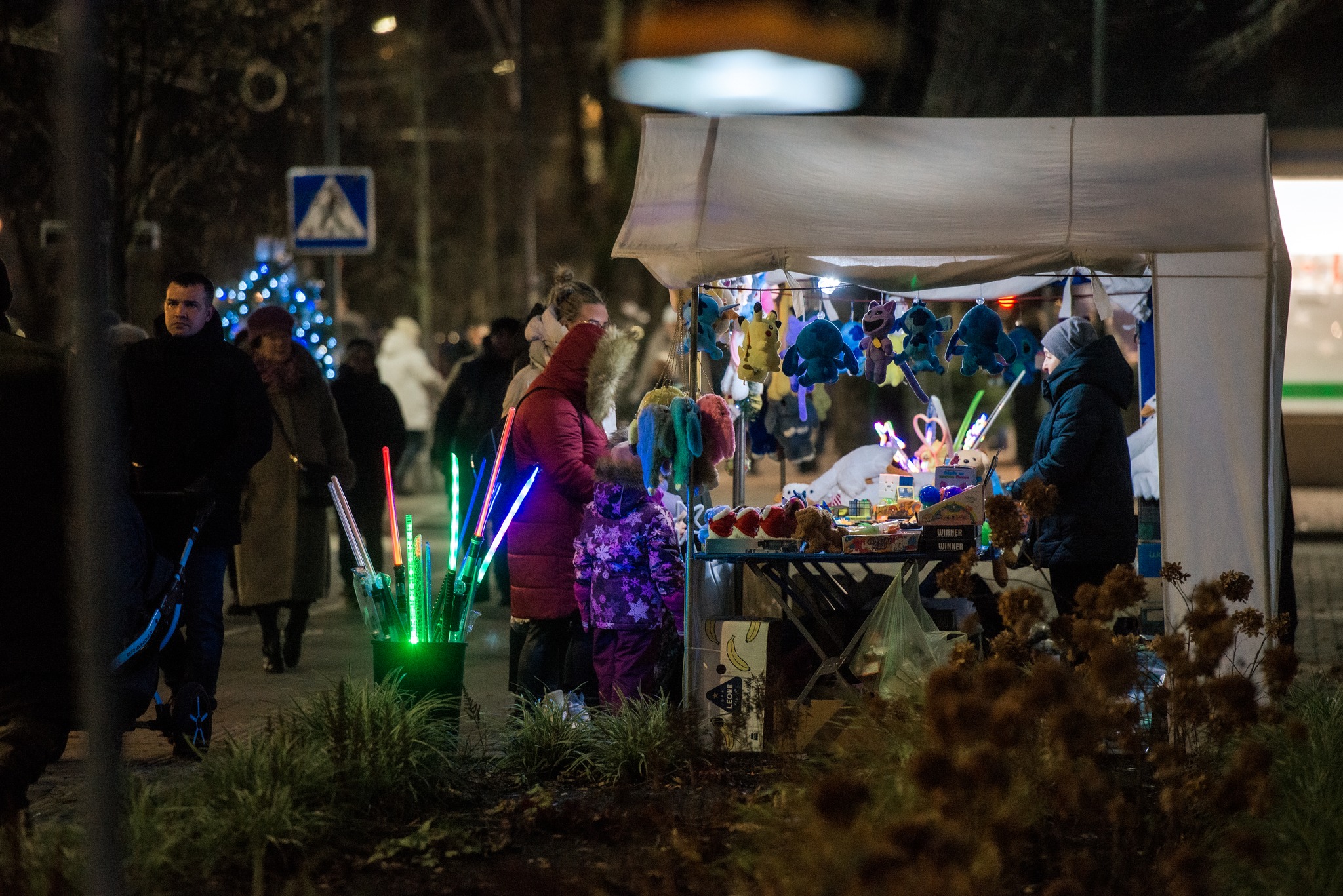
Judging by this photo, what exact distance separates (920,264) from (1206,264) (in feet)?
3.93

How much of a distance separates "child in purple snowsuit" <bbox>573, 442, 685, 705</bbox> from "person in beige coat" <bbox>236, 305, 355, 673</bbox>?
2.59 meters

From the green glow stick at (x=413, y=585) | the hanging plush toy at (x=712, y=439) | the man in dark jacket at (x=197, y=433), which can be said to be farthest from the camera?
the man in dark jacket at (x=197, y=433)

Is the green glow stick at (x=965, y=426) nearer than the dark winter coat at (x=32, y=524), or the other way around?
the dark winter coat at (x=32, y=524)

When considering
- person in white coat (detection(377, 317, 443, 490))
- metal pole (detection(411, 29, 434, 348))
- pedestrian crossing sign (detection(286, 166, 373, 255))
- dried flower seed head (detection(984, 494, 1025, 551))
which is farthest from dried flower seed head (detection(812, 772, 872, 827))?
metal pole (detection(411, 29, 434, 348))

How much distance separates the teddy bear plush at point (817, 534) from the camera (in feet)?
22.8

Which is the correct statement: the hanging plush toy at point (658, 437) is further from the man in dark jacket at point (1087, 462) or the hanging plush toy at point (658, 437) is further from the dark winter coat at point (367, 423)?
the dark winter coat at point (367, 423)

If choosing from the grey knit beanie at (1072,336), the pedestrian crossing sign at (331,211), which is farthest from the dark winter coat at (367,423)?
the grey knit beanie at (1072,336)

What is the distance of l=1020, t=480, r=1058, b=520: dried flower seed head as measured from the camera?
5.39 metres

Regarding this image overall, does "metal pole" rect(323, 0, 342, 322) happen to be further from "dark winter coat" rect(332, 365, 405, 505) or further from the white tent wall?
the white tent wall

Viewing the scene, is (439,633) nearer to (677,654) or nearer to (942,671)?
(677,654)

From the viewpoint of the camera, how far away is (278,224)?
20062 mm

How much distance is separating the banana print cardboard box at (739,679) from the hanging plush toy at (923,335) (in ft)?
7.71

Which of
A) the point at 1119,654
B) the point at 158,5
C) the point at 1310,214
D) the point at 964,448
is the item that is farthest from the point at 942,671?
the point at 1310,214

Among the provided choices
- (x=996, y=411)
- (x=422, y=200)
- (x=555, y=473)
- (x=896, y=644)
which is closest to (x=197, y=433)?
(x=555, y=473)
